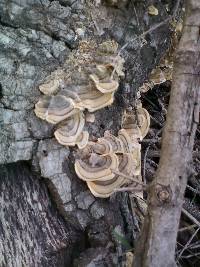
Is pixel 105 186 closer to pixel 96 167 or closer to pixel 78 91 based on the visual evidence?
pixel 96 167

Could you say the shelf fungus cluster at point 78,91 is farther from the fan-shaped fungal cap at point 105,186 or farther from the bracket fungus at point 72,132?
the fan-shaped fungal cap at point 105,186

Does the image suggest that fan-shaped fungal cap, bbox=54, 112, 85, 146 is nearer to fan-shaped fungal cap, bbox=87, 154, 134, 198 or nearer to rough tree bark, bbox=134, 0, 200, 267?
fan-shaped fungal cap, bbox=87, 154, 134, 198

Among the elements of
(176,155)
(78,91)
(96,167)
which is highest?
(78,91)

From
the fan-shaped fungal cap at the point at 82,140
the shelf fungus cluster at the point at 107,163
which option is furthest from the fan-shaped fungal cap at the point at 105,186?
the fan-shaped fungal cap at the point at 82,140

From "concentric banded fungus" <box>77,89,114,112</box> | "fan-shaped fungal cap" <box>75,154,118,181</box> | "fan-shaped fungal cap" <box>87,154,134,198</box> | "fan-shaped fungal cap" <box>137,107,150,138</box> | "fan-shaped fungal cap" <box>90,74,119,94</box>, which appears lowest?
"fan-shaped fungal cap" <box>87,154,134,198</box>

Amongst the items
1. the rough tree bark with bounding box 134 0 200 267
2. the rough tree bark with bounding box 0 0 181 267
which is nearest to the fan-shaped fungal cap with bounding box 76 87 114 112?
the rough tree bark with bounding box 0 0 181 267

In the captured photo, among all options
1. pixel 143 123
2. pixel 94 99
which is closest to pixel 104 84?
pixel 94 99

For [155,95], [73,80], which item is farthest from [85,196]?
[155,95]
